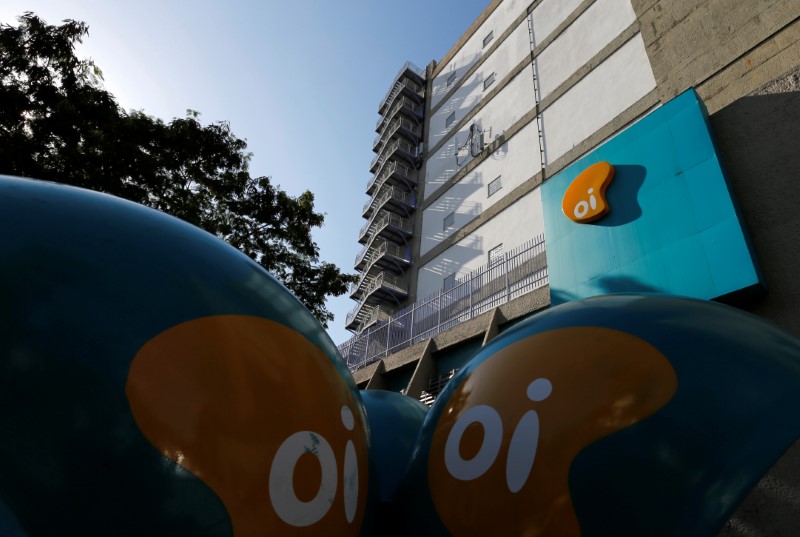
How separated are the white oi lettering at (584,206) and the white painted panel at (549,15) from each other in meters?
13.6

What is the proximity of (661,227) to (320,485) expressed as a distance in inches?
313

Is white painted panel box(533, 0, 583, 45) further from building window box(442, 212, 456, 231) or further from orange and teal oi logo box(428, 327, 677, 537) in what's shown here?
orange and teal oi logo box(428, 327, 677, 537)

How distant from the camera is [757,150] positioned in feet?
25.5

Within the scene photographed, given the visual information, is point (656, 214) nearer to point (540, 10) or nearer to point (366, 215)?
point (540, 10)

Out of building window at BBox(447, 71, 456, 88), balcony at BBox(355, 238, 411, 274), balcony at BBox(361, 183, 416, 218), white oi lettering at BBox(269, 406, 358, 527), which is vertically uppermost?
building window at BBox(447, 71, 456, 88)

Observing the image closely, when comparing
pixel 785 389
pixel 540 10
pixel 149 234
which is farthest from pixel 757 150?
pixel 540 10

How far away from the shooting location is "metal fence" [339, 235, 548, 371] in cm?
1377

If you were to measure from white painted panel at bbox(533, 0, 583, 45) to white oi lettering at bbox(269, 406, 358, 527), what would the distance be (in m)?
22.0

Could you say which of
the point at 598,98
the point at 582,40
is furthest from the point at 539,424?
the point at 582,40

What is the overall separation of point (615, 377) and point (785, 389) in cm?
60

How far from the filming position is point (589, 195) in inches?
389

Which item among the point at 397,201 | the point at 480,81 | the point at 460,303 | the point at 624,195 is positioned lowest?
the point at 624,195

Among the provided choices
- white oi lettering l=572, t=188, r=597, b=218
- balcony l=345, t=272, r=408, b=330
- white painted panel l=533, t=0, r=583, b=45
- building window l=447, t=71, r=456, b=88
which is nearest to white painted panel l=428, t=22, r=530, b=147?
white painted panel l=533, t=0, r=583, b=45

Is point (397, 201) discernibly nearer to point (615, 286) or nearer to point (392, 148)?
point (392, 148)
